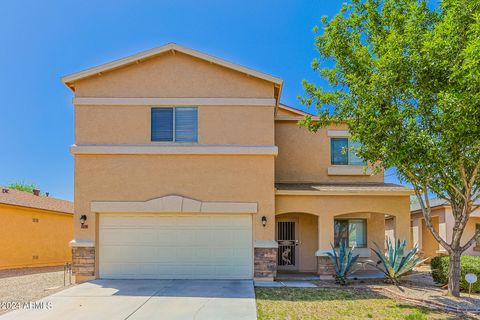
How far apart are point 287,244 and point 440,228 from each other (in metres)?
9.42

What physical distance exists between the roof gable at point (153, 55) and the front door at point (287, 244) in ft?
18.9

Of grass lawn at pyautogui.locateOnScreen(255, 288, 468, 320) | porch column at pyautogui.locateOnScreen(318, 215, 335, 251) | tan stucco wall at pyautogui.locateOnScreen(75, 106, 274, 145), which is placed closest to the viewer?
grass lawn at pyautogui.locateOnScreen(255, 288, 468, 320)

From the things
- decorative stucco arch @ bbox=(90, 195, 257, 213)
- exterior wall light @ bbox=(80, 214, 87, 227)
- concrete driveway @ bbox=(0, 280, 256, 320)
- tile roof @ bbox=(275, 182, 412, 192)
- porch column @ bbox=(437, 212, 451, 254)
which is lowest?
concrete driveway @ bbox=(0, 280, 256, 320)

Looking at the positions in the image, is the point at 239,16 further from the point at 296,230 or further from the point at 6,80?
the point at 6,80

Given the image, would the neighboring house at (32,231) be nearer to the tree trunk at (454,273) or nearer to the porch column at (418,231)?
the tree trunk at (454,273)

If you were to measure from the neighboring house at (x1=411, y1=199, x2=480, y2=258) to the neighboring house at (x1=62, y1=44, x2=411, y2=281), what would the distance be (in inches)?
280

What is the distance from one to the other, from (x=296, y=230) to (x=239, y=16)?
32.6 feet

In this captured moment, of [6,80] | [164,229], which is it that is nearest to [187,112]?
[164,229]

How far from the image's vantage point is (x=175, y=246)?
13.6 m

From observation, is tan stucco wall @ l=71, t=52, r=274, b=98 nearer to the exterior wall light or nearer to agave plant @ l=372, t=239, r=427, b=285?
the exterior wall light

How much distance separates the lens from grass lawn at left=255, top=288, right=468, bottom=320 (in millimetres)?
9297

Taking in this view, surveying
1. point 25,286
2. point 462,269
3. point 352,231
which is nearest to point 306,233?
point 352,231

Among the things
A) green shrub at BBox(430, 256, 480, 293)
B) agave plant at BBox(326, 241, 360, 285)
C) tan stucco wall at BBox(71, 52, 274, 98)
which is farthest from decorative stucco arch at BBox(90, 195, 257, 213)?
green shrub at BBox(430, 256, 480, 293)

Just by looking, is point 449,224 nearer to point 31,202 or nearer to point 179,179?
point 179,179
